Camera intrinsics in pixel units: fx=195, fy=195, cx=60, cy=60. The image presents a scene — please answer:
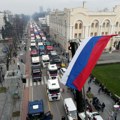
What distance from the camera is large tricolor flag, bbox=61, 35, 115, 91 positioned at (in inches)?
404

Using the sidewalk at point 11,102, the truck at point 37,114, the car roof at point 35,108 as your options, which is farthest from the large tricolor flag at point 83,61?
the sidewalk at point 11,102

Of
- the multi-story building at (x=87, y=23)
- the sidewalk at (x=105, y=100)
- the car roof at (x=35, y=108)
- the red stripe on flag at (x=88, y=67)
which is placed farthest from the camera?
the multi-story building at (x=87, y=23)

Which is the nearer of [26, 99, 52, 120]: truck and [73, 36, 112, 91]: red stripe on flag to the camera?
[73, 36, 112, 91]: red stripe on flag

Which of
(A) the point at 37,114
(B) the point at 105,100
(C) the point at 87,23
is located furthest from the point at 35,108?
(C) the point at 87,23

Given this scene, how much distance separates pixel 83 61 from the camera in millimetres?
10352

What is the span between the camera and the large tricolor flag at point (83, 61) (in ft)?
33.6

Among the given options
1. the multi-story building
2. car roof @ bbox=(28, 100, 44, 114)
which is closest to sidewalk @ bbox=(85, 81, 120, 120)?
car roof @ bbox=(28, 100, 44, 114)

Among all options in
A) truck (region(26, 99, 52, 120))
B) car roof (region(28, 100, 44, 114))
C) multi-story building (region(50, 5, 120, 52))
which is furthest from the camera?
multi-story building (region(50, 5, 120, 52))

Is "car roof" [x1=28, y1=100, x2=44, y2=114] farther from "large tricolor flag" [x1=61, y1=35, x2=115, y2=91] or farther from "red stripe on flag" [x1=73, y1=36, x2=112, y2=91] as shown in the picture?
"red stripe on flag" [x1=73, y1=36, x2=112, y2=91]

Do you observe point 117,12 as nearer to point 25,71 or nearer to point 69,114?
point 25,71

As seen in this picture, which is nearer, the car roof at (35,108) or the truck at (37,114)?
the truck at (37,114)

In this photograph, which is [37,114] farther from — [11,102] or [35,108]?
[11,102]

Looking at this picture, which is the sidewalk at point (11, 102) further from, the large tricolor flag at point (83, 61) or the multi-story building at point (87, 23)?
the multi-story building at point (87, 23)

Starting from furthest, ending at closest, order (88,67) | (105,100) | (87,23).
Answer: (87,23) → (105,100) → (88,67)
